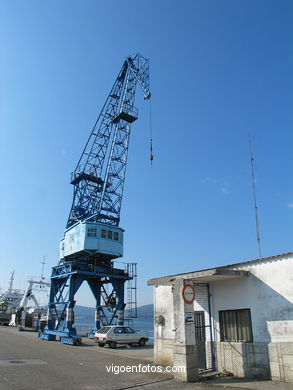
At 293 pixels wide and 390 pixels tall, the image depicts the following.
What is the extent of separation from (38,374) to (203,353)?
22.0 ft

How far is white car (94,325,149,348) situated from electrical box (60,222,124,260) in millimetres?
8530

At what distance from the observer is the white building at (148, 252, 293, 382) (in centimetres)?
1139

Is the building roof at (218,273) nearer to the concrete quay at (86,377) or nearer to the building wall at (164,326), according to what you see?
the building wall at (164,326)

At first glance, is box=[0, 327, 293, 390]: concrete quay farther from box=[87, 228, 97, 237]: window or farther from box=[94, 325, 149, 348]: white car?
box=[87, 228, 97, 237]: window

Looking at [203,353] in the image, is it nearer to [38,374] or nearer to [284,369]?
[284,369]

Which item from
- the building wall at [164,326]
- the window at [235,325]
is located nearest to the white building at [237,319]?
the window at [235,325]

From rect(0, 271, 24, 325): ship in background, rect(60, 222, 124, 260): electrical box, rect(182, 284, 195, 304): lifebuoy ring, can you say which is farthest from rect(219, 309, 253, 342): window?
rect(0, 271, 24, 325): ship in background

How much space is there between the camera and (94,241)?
103ft

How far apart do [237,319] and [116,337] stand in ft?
43.4

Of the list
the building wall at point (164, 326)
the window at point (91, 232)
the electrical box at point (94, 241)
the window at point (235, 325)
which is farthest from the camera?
the window at point (91, 232)

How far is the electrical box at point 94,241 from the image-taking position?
31.2 metres

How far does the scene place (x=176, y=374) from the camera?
12.0 m

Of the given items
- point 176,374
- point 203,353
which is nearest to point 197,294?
Answer: point 203,353
